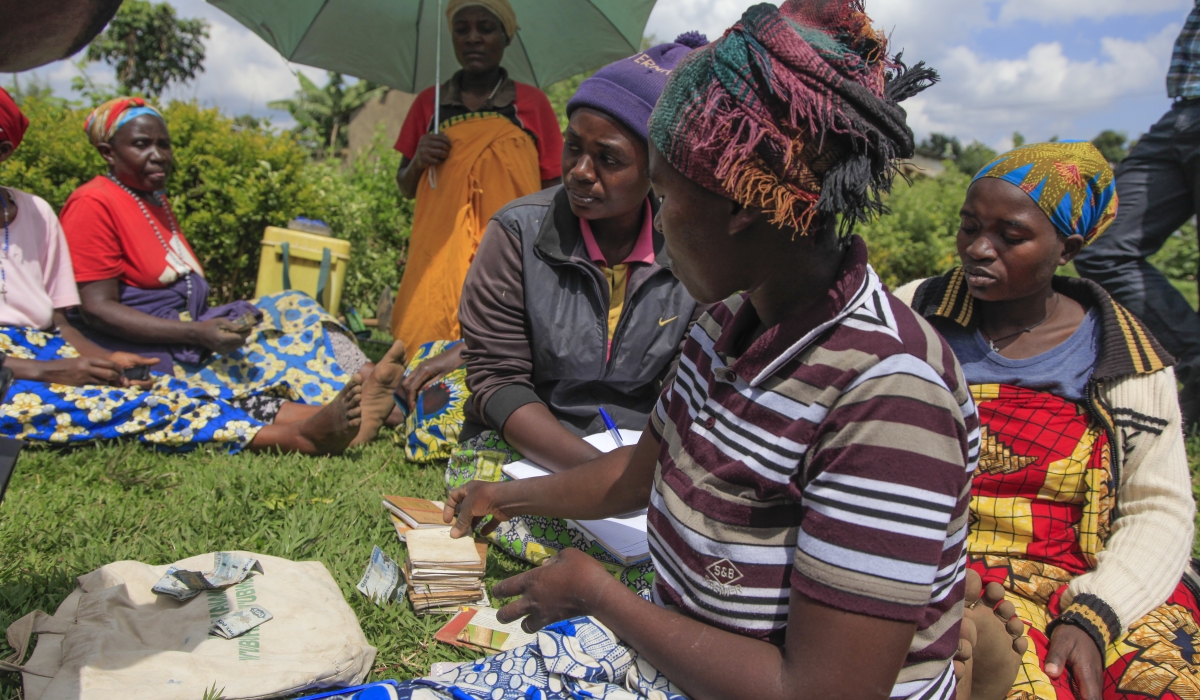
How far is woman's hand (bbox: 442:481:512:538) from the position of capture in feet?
6.84

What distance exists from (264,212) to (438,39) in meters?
2.13

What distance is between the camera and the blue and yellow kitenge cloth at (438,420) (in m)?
3.57

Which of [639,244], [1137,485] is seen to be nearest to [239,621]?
[639,244]

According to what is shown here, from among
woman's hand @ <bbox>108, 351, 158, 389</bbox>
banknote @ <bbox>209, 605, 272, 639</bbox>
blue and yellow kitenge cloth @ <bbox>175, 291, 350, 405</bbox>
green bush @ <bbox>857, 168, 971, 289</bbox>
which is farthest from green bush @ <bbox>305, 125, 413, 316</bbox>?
banknote @ <bbox>209, 605, 272, 639</bbox>

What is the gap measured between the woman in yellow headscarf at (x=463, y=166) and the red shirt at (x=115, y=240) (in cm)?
134

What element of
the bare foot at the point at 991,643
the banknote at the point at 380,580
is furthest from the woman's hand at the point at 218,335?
the bare foot at the point at 991,643

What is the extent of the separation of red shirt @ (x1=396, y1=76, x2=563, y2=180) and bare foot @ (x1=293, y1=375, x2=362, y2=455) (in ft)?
6.58

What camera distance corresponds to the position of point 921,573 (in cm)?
115

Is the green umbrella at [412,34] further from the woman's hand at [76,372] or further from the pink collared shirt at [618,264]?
the pink collared shirt at [618,264]

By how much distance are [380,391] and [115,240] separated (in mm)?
1739

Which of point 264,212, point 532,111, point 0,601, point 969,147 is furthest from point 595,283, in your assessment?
point 969,147

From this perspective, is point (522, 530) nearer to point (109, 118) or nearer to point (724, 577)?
point (724, 577)

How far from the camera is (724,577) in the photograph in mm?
1344

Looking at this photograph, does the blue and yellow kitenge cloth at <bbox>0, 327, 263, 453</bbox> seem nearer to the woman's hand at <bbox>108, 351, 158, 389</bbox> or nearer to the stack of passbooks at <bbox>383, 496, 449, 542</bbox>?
the woman's hand at <bbox>108, 351, 158, 389</bbox>
